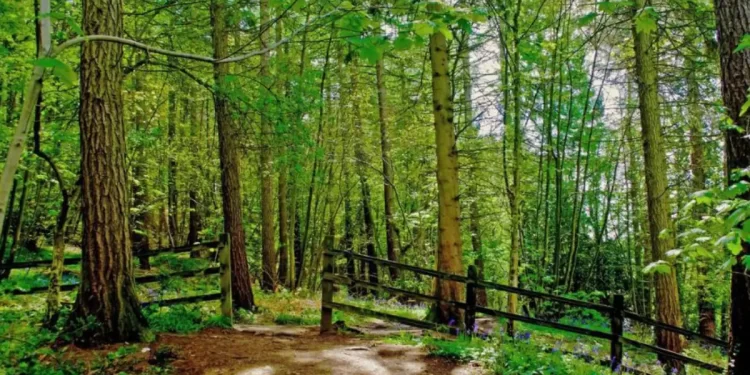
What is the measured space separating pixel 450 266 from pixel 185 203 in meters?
14.6

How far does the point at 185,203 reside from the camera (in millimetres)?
19141

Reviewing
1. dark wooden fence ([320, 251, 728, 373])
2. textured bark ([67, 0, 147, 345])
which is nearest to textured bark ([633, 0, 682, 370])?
dark wooden fence ([320, 251, 728, 373])

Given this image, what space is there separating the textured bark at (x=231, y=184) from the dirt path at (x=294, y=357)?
8.34ft

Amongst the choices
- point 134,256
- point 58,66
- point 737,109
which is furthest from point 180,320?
point 737,109

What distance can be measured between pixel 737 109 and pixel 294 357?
490 cm

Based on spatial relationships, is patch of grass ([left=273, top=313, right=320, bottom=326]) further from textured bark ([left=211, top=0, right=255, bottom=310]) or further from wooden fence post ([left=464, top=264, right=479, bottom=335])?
wooden fence post ([left=464, top=264, right=479, bottom=335])

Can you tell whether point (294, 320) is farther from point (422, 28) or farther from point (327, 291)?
point (422, 28)

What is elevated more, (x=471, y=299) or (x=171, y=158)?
(x=171, y=158)

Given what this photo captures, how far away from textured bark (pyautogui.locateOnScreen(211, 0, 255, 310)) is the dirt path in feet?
8.34

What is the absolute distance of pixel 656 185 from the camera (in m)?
8.65

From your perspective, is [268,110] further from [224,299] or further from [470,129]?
[470,129]

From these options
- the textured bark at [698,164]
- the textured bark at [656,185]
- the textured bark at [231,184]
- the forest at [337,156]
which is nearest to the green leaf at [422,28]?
the forest at [337,156]

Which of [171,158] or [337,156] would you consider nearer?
[171,158]

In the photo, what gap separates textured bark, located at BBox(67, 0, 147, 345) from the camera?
4.90 metres
